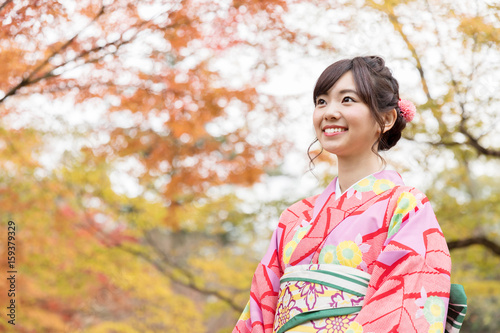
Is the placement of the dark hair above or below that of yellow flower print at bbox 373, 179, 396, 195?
above

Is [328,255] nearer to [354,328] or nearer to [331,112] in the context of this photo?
→ [354,328]

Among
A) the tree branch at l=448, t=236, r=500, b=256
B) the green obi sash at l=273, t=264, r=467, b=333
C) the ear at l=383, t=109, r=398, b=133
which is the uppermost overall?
the tree branch at l=448, t=236, r=500, b=256

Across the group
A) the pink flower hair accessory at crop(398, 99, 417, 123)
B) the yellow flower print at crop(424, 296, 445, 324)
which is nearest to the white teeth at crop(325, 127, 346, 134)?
the pink flower hair accessory at crop(398, 99, 417, 123)

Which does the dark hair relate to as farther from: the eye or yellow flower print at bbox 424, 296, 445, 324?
yellow flower print at bbox 424, 296, 445, 324

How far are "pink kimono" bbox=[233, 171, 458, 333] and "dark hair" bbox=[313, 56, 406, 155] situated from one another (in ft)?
0.65

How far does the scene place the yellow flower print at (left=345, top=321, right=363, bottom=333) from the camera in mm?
1509

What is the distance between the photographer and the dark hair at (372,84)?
5.71 ft

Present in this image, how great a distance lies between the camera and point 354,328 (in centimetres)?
152

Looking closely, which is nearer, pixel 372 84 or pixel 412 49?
Result: pixel 372 84

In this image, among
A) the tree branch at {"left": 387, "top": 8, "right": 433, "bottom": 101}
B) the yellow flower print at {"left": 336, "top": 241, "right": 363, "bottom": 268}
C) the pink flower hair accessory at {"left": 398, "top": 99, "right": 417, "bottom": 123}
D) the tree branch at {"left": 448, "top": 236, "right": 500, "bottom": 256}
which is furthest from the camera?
the tree branch at {"left": 448, "top": 236, "right": 500, "bottom": 256}

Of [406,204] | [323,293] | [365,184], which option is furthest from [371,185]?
[323,293]

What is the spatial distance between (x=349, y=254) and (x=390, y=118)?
1.62 ft

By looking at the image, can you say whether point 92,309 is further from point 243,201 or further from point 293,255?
point 293,255

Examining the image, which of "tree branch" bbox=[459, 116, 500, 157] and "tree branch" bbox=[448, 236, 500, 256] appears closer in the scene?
"tree branch" bbox=[459, 116, 500, 157]
